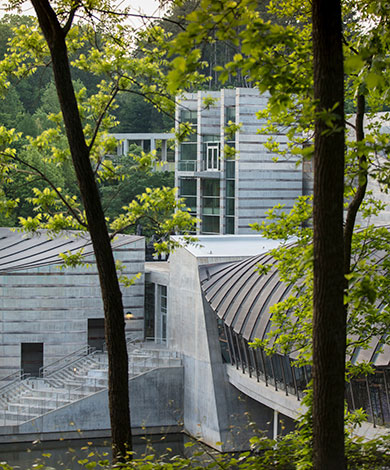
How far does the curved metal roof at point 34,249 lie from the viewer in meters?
29.7

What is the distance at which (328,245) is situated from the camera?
17.7ft

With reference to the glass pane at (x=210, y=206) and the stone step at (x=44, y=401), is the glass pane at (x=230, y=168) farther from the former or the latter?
the stone step at (x=44, y=401)

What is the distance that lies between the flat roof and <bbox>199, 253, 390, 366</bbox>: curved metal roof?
23.4 inches

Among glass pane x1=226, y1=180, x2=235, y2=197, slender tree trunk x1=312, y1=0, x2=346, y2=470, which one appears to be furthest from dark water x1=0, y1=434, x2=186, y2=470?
slender tree trunk x1=312, y1=0, x2=346, y2=470

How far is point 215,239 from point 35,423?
31.1ft

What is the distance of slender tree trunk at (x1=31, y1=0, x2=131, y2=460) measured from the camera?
839 cm

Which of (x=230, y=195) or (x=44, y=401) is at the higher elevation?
(x=230, y=195)

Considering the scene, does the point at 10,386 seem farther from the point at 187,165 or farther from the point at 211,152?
the point at 211,152

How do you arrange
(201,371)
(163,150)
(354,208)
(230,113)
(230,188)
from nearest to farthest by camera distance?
(354,208), (201,371), (230,113), (230,188), (163,150)

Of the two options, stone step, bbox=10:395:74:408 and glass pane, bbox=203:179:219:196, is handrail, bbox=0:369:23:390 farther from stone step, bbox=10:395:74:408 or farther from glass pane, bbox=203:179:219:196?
glass pane, bbox=203:179:219:196

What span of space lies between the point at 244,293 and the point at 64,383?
323 inches

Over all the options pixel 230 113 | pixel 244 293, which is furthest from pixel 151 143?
pixel 244 293

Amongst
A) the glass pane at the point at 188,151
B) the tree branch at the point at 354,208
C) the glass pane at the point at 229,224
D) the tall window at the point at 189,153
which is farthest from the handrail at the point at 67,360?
the tree branch at the point at 354,208

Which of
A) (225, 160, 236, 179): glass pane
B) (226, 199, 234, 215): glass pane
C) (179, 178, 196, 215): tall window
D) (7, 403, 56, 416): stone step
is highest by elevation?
(225, 160, 236, 179): glass pane
